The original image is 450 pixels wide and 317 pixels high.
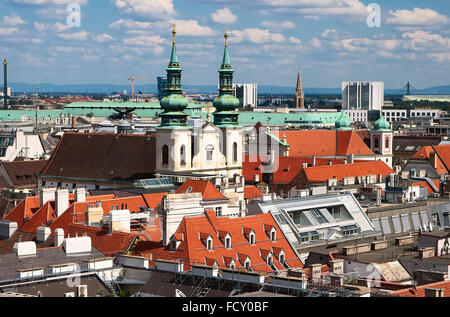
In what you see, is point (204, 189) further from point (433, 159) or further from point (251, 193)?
point (433, 159)

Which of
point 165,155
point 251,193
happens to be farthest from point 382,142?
point 251,193

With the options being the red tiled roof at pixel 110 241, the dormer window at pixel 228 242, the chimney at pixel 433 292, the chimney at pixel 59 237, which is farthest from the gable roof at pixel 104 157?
the chimney at pixel 433 292

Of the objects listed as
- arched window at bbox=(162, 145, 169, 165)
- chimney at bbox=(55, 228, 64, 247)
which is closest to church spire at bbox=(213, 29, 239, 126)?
arched window at bbox=(162, 145, 169, 165)

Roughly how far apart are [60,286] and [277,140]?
8024 cm

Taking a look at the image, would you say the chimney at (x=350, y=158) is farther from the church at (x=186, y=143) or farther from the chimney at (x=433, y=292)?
the chimney at (x=433, y=292)

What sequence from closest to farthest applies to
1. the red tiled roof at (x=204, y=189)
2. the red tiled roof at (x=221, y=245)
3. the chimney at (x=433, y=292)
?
1. the chimney at (x=433, y=292)
2. the red tiled roof at (x=221, y=245)
3. the red tiled roof at (x=204, y=189)

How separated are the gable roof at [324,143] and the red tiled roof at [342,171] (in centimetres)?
1726

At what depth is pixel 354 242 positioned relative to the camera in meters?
50.2

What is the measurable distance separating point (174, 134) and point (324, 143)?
134ft

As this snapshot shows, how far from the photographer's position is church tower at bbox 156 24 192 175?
81.9 metres

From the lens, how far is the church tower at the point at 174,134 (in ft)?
269

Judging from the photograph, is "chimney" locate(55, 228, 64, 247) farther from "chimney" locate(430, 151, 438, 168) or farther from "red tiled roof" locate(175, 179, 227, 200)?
"chimney" locate(430, 151, 438, 168)
